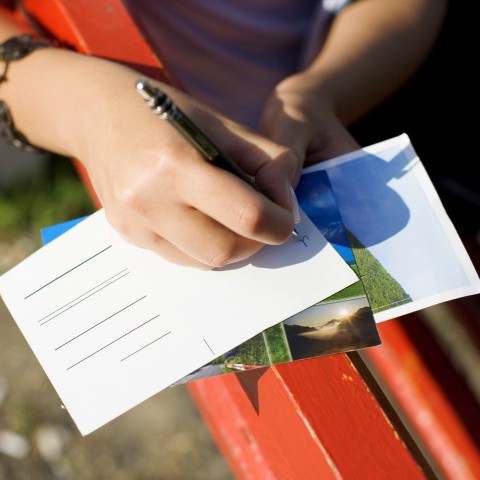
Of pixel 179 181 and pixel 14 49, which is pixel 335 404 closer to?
pixel 179 181

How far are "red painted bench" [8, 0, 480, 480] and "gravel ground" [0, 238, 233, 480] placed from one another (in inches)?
23.5

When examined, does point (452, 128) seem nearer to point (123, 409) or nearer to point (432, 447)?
point (432, 447)

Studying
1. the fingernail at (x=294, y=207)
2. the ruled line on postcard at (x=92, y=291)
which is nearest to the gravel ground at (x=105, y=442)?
the ruled line on postcard at (x=92, y=291)

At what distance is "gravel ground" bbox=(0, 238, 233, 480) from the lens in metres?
1.48

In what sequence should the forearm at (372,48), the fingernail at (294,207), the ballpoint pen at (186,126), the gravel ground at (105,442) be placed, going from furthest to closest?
1. the gravel ground at (105,442)
2. the forearm at (372,48)
3. the fingernail at (294,207)
4. the ballpoint pen at (186,126)

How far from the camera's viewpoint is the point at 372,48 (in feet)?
3.33

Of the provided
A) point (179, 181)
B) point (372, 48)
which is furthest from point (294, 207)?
point (372, 48)

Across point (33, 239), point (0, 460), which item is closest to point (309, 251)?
point (0, 460)

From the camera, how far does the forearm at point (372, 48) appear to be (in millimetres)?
986

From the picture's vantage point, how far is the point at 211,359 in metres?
0.66

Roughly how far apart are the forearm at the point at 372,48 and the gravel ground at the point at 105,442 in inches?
39.5

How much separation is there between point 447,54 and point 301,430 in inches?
39.8

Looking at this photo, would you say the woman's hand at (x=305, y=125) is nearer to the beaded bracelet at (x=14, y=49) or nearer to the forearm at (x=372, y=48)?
the forearm at (x=372, y=48)

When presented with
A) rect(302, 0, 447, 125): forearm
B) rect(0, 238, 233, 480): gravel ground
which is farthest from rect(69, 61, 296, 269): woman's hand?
rect(0, 238, 233, 480): gravel ground
